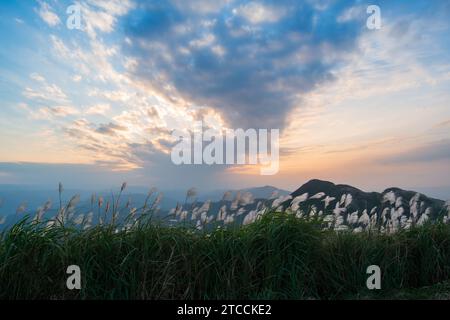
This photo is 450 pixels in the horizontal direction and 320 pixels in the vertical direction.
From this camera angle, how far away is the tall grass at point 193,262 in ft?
14.8

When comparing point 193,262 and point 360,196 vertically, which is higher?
point 360,196

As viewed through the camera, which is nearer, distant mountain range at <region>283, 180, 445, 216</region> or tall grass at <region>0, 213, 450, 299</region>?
tall grass at <region>0, 213, 450, 299</region>

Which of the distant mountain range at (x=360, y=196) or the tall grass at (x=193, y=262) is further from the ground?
the distant mountain range at (x=360, y=196)

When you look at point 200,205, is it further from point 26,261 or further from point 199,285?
point 26,261

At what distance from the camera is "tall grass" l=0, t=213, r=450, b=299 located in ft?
14.8

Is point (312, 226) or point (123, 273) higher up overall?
point (312, 226)

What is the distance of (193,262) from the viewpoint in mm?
4812

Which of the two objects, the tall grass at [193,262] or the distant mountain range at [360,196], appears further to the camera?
the distant mountain range at [360,196]

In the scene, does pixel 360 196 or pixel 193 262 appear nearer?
pixel 193 262

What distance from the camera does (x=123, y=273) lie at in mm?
4520

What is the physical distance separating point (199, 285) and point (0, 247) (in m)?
2.61

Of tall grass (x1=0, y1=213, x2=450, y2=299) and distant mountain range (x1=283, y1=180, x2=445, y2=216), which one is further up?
distant mountain range (x1=283, y1=180, x2=445, y2=216)
